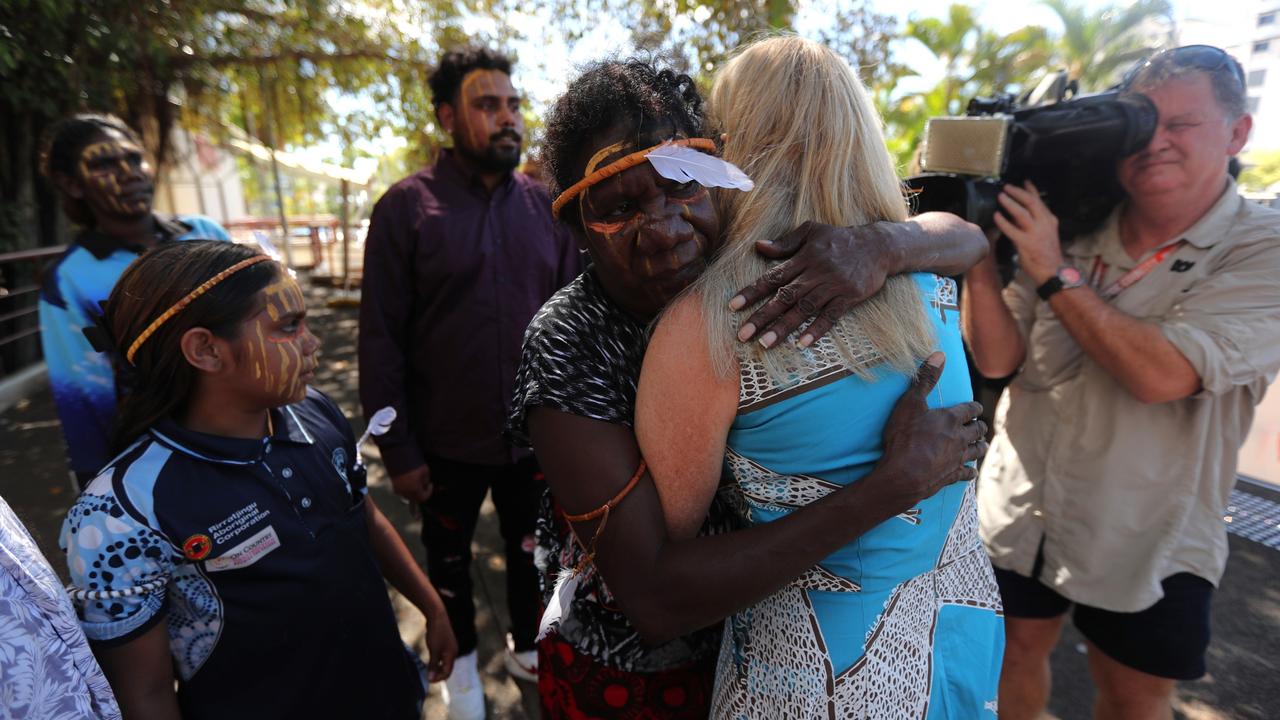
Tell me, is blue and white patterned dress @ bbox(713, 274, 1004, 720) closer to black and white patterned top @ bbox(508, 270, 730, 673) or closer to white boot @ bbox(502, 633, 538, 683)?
black and white patterned top @ bbox(508, 270, 730, 673)

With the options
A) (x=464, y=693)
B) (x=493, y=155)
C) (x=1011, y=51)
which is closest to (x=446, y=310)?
(x=493, y=155)

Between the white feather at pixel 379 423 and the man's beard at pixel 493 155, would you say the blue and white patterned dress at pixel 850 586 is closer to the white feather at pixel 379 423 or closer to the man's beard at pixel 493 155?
the white feather at pixel 379 423

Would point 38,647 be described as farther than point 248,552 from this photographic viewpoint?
No

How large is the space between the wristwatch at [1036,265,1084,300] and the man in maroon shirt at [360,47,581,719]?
1.70m

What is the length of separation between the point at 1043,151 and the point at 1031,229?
0.21m

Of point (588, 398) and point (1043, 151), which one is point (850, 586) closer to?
point (588, 398)

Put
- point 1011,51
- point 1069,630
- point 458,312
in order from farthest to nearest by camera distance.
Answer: point 1011,51, point 1069,630, point 458,312

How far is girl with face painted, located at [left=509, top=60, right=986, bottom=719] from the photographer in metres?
1.05

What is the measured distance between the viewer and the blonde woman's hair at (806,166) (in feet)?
3.68

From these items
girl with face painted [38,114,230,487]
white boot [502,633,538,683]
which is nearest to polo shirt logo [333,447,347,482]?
girl with face painted [38,114,230,487]

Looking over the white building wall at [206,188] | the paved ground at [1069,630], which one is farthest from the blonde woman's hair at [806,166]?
the white building wall at [206,188]

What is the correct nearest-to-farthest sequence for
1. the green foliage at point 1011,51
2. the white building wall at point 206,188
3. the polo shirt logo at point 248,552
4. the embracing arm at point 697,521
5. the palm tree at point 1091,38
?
the embracing arm at point 697,521 → the polo shirt logo at point 248,552 → the green foliage at point 1011,51 → the palm tree at point 1091,38 → the white building wall at point 206,188

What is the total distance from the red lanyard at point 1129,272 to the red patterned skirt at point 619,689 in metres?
1.54

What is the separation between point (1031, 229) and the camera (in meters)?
1.89
